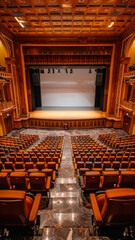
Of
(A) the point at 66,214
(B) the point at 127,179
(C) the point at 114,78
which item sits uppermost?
(C) the point at 114,78

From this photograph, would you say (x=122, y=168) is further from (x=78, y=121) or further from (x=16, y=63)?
(x=16, y=63)

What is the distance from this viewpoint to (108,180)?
9.49 feet

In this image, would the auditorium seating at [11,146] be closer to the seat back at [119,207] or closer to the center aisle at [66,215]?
the center aisle at [66,215]

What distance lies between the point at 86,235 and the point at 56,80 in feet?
52.5

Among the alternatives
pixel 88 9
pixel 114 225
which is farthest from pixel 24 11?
pixel 114 225

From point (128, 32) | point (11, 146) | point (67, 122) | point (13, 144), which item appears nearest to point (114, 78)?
point (128, 32)

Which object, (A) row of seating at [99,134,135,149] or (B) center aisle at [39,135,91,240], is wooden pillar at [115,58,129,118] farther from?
(B) center aisle at [39,135,91,240]

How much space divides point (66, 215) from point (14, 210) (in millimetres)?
1150

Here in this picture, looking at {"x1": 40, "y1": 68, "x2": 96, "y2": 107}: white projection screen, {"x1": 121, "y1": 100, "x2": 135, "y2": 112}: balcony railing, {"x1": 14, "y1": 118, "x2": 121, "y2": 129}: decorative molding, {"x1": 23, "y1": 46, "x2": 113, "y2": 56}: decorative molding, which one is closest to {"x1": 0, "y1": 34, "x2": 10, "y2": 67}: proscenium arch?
A: {"x1": 23, "y1": 46, "x2": 113, "y2": 56}: decorative molding

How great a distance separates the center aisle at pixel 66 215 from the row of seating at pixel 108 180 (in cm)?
42

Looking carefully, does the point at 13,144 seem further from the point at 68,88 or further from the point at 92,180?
the point at 68,88

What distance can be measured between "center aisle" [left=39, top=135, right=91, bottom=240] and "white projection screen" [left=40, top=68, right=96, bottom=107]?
1403 centimetres

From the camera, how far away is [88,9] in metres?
7.27

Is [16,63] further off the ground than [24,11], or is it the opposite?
[24,11]
